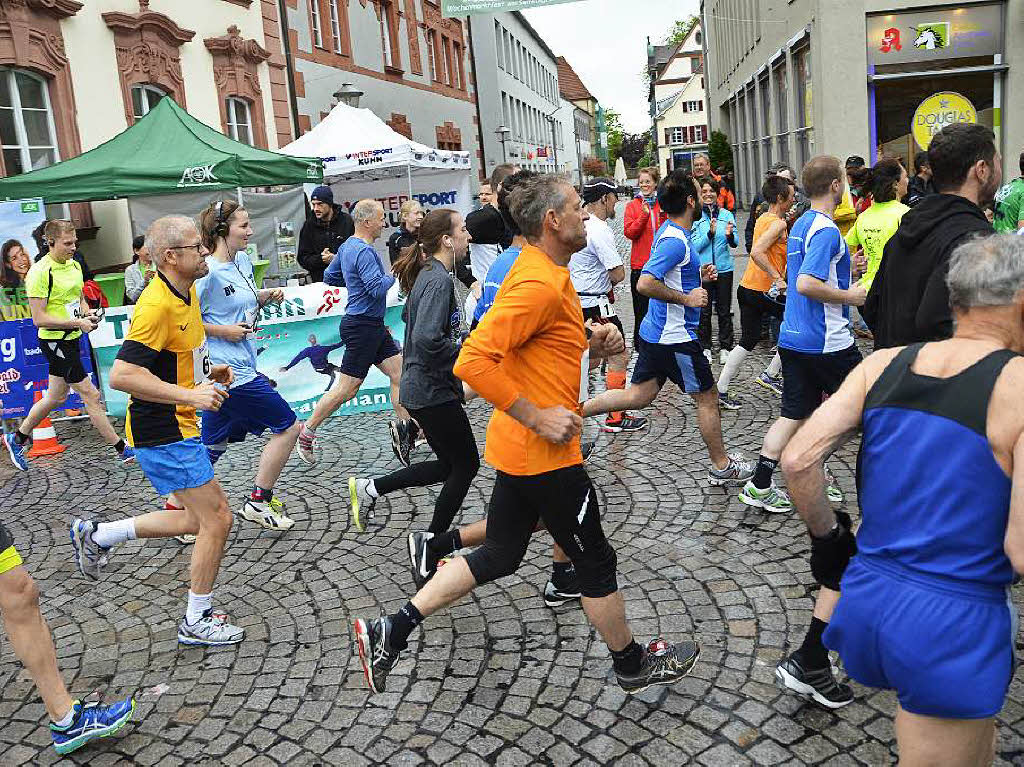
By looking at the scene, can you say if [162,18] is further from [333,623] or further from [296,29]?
[333,623]

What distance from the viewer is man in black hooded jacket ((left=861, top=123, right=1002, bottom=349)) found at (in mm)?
3539

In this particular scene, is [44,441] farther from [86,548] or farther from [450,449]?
[450,449]

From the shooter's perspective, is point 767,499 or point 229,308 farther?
point 229,308

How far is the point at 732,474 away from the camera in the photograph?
5859mm

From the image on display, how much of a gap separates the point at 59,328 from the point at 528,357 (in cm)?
609

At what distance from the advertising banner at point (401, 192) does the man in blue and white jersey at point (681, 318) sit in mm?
10935

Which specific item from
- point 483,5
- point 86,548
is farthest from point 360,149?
point 86,548

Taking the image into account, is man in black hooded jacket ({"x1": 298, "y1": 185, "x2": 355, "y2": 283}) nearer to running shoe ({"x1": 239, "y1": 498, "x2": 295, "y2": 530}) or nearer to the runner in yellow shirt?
running shoe ({"x1": 239, "y1": 498, "x2": 295, "y2": 530})

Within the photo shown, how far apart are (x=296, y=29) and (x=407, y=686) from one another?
20.4 metres

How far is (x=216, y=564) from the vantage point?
4.36 meters

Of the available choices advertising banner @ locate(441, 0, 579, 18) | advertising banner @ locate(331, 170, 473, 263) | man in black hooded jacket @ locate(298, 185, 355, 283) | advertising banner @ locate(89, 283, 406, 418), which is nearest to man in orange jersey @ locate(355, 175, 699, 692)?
advertising banner @ locate(89, 283, 406, 418)

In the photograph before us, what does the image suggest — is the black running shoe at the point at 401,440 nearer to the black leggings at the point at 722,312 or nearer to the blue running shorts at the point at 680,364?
the blue running shorts at the point at 680,364

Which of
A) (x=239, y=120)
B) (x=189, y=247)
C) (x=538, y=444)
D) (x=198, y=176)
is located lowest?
(x=538, y=444)

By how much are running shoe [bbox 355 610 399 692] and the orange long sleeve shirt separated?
780mm
